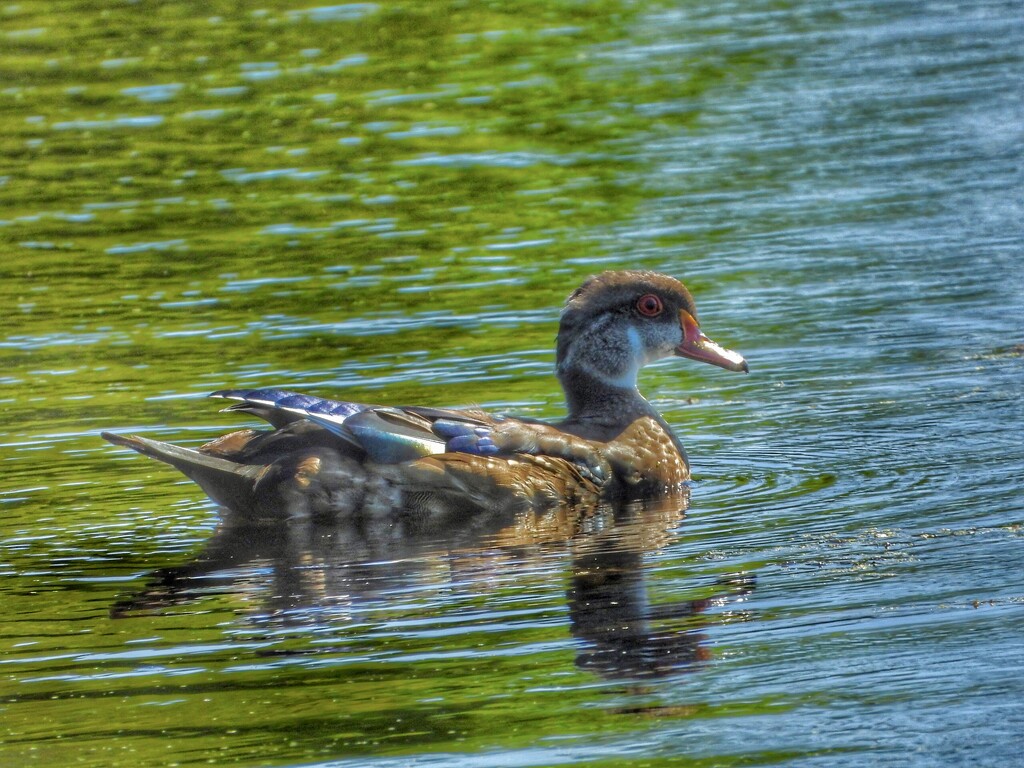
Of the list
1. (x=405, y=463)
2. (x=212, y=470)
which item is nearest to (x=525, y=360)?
(x=405, y=463)

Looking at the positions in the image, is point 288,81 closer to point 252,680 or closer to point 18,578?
point 18,578

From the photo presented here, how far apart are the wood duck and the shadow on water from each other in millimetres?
148

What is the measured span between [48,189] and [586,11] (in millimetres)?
10239

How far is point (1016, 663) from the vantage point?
6.68 meters

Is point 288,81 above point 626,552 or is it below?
above

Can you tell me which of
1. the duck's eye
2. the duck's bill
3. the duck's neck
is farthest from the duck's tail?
the duck's bill

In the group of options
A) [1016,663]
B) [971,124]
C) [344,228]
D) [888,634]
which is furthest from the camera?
[971,124]

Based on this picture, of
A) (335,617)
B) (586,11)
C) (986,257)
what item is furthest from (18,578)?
(586,11)

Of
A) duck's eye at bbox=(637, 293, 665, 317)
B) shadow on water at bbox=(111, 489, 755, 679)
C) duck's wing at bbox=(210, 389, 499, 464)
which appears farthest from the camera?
duck's eye at bbox=(637, 293, 665, 317)

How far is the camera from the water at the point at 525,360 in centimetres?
675

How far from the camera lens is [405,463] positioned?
9.50 metres

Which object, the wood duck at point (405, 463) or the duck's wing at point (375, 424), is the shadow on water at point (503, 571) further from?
the duck's wing at point (375, 424)

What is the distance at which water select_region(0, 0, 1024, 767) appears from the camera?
6746mm

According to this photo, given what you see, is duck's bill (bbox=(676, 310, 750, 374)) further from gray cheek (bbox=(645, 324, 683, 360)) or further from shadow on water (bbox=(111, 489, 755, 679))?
shadow on water (bbox=(111, 489, 755, 679))
